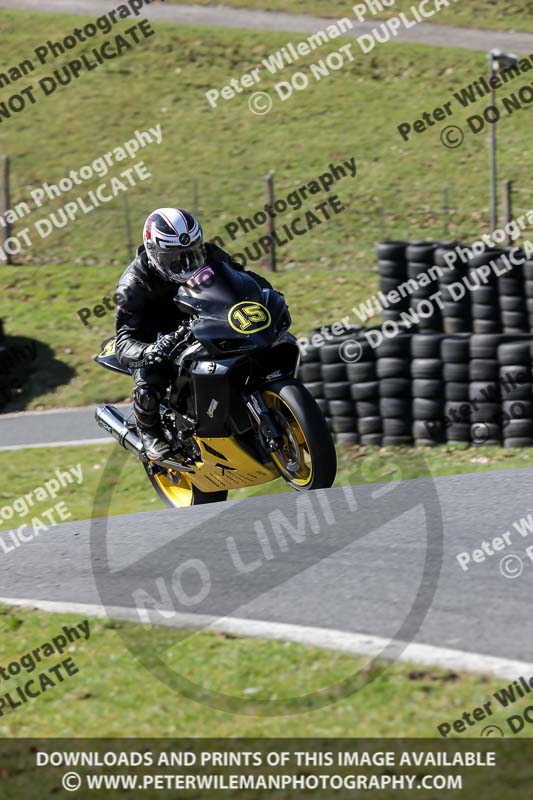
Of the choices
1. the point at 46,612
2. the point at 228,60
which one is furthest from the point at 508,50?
the point at 46,612

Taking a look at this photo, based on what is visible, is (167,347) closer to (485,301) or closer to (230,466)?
(230,466)

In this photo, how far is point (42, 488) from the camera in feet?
39.1

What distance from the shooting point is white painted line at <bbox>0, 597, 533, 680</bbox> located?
5.14 m

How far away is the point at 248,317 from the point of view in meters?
7.28

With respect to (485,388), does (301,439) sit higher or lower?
higher

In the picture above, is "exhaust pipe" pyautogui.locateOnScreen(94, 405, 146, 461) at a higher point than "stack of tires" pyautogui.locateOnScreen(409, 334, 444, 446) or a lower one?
higher

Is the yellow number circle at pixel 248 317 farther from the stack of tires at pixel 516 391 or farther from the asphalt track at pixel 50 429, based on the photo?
the asphalt track at pixel 50 429

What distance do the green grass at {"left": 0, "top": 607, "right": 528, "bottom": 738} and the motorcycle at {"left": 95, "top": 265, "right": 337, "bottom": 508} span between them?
175 cm

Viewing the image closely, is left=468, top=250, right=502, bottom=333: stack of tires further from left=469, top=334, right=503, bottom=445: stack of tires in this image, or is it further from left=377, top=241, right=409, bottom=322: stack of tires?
left=469, top=334, right=503, bottom=445: stack of tires

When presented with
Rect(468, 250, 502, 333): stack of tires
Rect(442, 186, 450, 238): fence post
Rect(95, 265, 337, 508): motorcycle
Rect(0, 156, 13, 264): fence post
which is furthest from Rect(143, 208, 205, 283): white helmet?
Rect(442, 186, 450, 238): fence post

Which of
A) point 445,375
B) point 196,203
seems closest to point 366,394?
point 445,375

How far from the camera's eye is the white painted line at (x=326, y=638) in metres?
5.14

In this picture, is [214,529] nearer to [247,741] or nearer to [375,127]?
[247,741]

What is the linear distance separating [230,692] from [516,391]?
618 centimetres
